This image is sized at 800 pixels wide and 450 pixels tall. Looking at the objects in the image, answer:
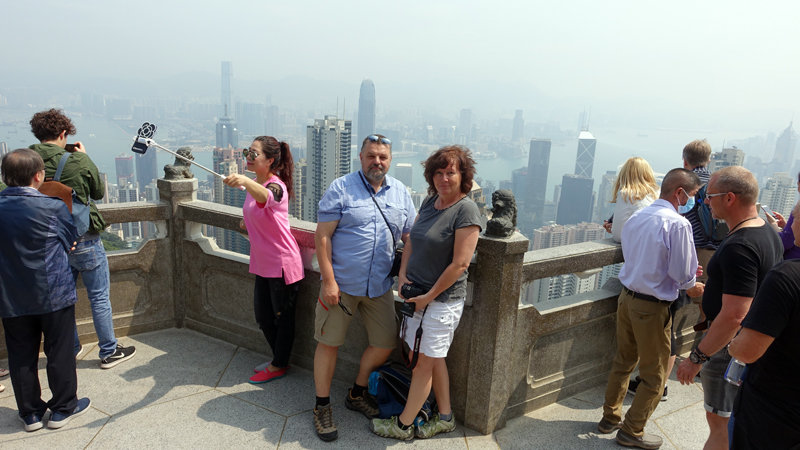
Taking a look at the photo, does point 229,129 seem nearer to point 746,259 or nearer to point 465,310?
point 465,310

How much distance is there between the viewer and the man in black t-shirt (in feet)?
7.69

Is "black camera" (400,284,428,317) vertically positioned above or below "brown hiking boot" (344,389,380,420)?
above

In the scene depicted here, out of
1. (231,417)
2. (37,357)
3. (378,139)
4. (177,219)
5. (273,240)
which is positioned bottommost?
(231,417)

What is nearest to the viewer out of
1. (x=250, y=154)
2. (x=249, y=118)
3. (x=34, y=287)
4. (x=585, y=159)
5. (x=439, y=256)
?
(x=439, y=256)

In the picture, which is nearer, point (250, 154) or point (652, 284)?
point (652, 284)

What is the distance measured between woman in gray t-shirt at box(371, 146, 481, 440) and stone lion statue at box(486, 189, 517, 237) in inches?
7.2

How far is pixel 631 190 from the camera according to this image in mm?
3746

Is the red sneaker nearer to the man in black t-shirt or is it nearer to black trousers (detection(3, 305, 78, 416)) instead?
black trousers (detection(3, 305, 78, 416))

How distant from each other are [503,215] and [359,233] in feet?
3.04

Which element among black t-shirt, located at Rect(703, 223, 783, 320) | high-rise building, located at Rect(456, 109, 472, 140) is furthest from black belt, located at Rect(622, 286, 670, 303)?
high-rise building, located at Rect(456, 109, 472, 140)

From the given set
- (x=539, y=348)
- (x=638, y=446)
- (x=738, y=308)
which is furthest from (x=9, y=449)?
(x=738, y=308)

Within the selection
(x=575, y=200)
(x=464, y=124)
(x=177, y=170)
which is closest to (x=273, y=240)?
(x=177, y=170)

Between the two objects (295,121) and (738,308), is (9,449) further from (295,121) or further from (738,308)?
(295,121)

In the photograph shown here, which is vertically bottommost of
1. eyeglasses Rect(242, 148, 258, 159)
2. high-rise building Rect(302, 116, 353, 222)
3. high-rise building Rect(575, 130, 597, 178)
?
high-rise building Rect(575, 130, 597, 178)
